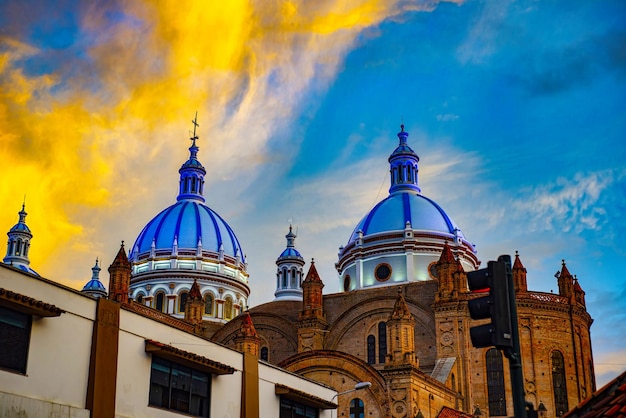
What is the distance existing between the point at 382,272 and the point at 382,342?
10098 millimetres

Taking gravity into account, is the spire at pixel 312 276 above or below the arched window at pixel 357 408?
above

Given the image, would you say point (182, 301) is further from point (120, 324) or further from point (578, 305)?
point (120, 324)

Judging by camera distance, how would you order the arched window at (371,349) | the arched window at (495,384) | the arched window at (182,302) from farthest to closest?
the arched window at (182,302) → the arched window at (371,349) → the arched window at (495,384)

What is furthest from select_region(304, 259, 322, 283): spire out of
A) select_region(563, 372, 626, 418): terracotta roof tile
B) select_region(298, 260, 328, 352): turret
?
select_region(563, 372, 626, 418): terracotta roof tile

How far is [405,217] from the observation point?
65.6 metres

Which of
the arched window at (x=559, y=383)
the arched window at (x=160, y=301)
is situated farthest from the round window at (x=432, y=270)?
the arched window at (x=160, y=301)

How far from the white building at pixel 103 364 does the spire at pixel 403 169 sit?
43523mm

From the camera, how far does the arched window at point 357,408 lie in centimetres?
4381

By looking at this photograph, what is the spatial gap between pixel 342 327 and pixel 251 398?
28.2 m

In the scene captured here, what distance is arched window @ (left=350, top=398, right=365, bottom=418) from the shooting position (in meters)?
43.8

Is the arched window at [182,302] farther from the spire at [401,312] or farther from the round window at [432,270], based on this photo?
the spire at [401,312]

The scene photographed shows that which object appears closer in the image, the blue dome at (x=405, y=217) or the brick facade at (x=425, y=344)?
the brick facade at (x=425, y=344)

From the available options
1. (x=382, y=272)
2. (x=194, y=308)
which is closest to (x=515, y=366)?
(x=382, y=272)

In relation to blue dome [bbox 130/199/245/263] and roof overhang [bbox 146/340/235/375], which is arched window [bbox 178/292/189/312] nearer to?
blue dome [bbox 130/199/245/263]
